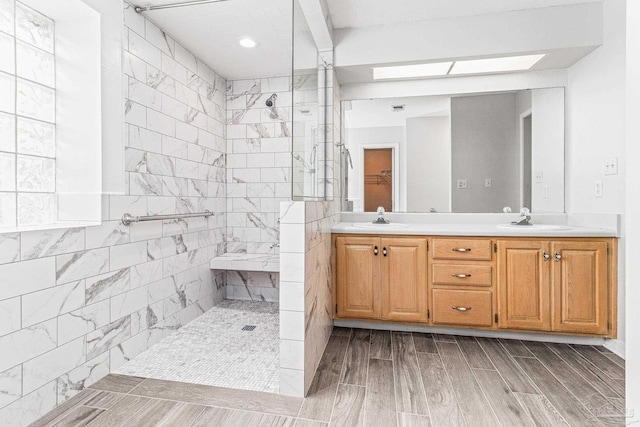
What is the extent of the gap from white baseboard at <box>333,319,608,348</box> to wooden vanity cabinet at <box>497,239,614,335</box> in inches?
5.2

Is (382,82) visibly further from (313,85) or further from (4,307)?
(4,307)

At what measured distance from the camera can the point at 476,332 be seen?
2561 millimetres

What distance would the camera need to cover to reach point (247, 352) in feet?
7.64

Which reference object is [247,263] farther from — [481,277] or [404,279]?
[481,277]

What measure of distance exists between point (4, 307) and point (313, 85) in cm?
203

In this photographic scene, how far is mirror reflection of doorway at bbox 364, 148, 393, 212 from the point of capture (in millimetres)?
3160

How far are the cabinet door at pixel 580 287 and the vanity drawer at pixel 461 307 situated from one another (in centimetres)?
45

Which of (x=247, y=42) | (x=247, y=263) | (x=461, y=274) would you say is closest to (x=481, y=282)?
(x=461, y=274)

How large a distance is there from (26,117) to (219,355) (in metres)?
1.78

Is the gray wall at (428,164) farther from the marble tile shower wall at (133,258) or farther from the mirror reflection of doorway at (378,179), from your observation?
the marble tile shower wall at (133,258)

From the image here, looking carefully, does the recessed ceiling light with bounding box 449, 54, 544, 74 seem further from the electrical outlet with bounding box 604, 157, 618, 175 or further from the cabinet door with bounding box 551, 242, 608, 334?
the cabinet door with bounding box 551, 242, 608, 334

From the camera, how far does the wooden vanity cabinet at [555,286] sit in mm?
2289

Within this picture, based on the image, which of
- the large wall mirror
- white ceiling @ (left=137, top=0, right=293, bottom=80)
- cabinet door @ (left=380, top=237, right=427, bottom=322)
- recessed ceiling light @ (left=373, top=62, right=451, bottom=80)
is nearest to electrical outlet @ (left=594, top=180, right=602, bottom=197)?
the large wall mirror

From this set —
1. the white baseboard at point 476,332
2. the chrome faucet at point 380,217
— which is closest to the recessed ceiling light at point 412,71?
the chrome faucet at point 380,217
